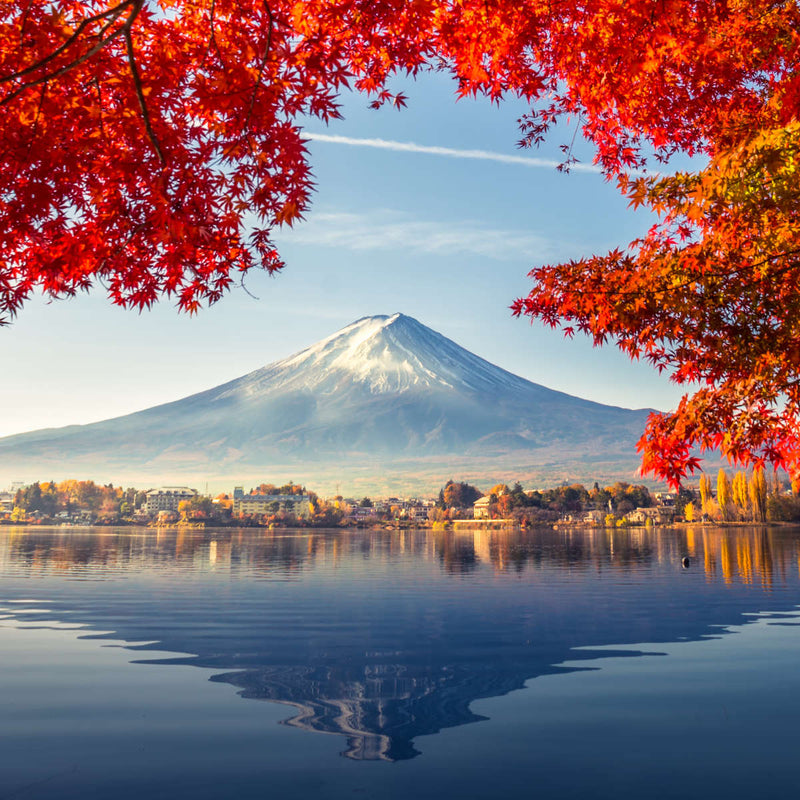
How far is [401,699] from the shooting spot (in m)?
8.70

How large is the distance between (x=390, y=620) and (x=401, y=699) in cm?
745

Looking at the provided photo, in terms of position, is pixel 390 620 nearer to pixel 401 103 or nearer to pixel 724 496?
pixel 401 103

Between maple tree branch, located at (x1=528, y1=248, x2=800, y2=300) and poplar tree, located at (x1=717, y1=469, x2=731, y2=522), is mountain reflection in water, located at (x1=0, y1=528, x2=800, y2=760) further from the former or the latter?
poplar tree, located at (x1=717, y1=469, x2=731, y2=522)

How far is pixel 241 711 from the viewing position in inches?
320

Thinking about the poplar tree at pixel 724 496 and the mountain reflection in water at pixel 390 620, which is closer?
the mountain reflection in water at pixel 390 620

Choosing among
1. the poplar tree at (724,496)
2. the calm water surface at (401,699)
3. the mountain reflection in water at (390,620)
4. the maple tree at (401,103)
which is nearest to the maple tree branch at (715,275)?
the maple tree at (401,103)

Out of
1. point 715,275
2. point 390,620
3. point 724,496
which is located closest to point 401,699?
point 715,275

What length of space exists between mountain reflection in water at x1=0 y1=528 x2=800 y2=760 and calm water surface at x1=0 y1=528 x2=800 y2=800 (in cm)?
7

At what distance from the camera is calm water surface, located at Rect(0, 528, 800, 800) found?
6066 millimetres

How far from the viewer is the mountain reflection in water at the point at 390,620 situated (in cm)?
885

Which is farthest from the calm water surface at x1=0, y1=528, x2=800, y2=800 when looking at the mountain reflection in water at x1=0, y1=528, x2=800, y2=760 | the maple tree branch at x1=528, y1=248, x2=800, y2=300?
the maple tree branch at x1=528, y1=248, x2=800, y2=300

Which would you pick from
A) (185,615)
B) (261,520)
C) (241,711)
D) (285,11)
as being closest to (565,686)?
(241,711)

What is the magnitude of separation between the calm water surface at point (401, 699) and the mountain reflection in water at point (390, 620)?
2.8 inches

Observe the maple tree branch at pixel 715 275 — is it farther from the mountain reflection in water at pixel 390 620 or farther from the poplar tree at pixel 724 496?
the poplar tree at pixel 724 496
